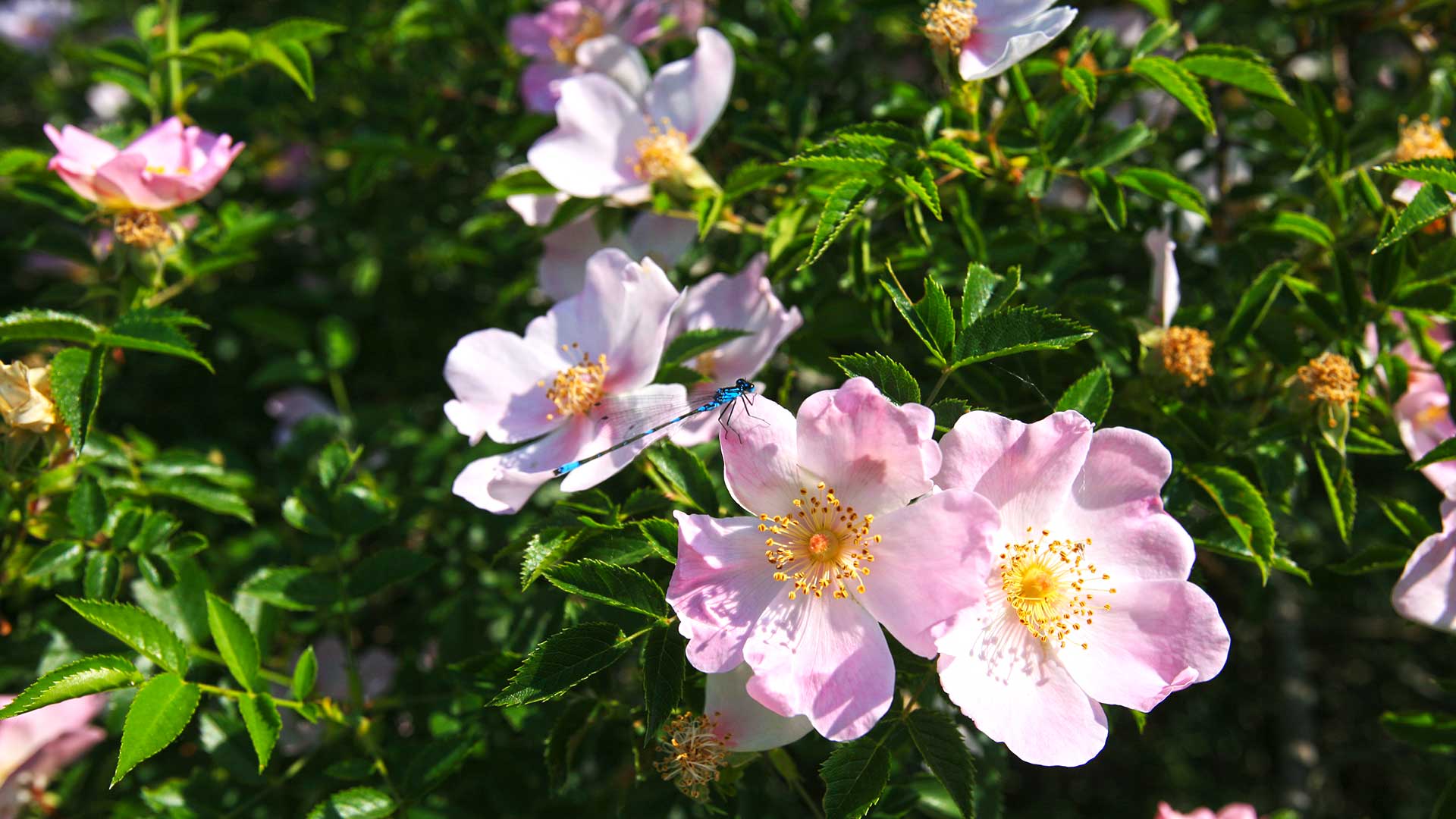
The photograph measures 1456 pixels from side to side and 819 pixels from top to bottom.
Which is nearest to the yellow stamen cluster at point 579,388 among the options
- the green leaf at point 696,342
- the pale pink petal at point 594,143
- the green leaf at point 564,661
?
the green leaf at point 696,342

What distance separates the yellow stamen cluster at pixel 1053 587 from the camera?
56.3 inches

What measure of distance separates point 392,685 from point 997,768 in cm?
131

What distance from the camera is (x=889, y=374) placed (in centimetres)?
140

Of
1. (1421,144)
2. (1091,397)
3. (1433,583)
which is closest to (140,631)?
(1091,397)

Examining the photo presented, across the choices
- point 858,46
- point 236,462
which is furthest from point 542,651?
point 858,46

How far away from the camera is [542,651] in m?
1.38

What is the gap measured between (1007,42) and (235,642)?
1.66 meters

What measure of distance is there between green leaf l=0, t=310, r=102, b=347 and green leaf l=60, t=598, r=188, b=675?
0.45m

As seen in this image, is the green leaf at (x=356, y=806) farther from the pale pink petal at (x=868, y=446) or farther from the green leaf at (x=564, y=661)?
the pale pink petal at (x=868, y=446)

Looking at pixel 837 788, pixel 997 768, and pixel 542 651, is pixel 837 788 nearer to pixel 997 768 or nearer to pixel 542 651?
pixel 542 651

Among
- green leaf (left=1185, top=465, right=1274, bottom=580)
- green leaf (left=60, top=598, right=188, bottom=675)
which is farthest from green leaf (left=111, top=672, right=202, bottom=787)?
green leaf (left=1185, top=465, right=1274, bottom=580)

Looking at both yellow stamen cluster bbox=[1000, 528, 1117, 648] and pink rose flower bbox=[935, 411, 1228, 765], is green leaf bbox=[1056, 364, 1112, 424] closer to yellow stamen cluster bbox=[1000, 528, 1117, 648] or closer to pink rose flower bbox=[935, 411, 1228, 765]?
pink rose flower bbox=[935, 411, 1228, 765]

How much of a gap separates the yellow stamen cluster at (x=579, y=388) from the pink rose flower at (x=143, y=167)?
78cm

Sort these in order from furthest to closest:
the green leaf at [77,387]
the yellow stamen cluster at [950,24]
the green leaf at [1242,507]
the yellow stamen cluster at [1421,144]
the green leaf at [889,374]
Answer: the yellow stamen cluster at [1421,144] → the yellow stamen cluster at [950,24] → the green leaf at [77,387] → the green leaf at [1242,507] → the green leaf at [889,374]
